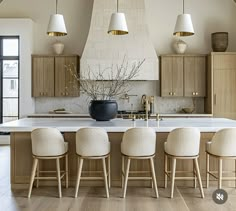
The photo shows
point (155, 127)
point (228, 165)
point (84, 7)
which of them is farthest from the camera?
point (84, 7)

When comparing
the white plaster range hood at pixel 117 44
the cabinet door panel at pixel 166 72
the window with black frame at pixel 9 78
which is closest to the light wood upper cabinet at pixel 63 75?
the white plaster range hood at pixel 117 44

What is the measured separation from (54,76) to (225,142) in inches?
191

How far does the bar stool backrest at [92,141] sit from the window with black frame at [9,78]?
4777mm

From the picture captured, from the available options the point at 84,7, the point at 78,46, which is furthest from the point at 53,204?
the point at 84,7

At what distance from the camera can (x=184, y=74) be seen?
25.6ft

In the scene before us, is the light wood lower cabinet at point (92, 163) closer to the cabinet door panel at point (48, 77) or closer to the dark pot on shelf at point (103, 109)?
the dark pot on shelf at point (103, 109)

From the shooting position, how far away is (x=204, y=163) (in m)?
4.71

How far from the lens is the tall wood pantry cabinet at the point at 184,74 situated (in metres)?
7.79

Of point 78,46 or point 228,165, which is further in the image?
point 78,46

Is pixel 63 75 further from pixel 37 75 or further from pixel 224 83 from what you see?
pixel 224 83

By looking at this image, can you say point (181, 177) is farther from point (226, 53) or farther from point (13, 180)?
point (226, 53)

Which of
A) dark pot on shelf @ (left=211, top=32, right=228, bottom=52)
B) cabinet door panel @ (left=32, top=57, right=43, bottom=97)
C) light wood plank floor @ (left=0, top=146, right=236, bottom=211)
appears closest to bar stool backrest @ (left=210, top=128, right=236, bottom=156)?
light wood plank floor @ (left=0, top=146, right=236, bottom=211)

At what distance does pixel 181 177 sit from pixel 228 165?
0.76 m

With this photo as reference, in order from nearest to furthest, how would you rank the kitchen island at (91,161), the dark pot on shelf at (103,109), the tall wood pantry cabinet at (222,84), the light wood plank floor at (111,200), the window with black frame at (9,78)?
the light wood plank floor at (111,200), the kitchen island at (91,161), the dark pot on shelf at (103,109), the tall wood pantry cabinet at (222,84), the window with black frame at (9,78)
